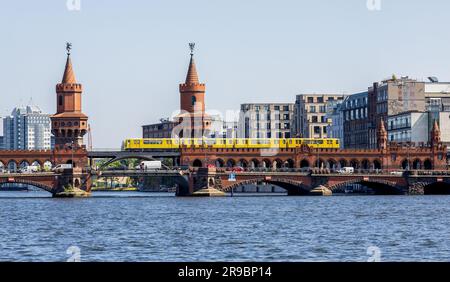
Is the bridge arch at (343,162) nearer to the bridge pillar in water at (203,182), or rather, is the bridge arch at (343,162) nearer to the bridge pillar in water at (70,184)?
the bridge pillar in water at (203,182)

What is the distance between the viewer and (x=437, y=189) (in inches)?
6850

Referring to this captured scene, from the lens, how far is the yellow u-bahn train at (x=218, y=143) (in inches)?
7003

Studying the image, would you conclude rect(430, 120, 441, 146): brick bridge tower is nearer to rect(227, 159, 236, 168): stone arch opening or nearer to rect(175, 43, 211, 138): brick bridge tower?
rect(227, 159, 236, 168): stone arch opening

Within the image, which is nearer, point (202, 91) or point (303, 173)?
point (303, 173)

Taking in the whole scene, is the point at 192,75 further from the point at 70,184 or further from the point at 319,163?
the point at 70,184

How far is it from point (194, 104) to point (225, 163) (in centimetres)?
1323

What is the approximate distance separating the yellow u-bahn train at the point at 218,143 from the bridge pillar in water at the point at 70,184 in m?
21.7

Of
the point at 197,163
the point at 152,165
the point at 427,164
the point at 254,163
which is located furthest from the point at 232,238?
the point at 427,164

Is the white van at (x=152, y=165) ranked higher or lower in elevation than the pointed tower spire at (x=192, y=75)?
lower

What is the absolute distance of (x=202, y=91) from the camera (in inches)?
7402

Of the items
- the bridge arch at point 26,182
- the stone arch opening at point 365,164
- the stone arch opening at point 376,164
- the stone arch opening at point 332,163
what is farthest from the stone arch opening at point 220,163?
the bridge arch at point 26,182
